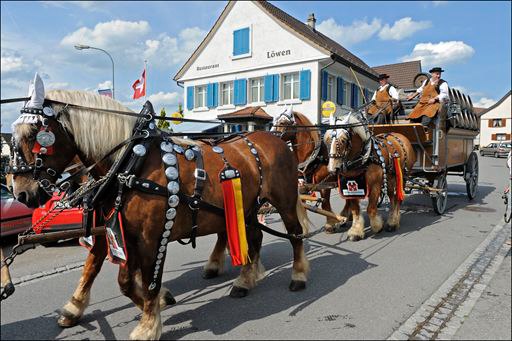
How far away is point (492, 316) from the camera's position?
330cm

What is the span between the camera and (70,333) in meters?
3.04

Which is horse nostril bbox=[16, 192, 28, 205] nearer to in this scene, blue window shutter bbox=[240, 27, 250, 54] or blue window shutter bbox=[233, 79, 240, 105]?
blue window shutter bbox=[233, 79, 240, 105]

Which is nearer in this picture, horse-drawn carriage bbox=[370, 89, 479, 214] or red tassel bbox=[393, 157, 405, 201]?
red tassel bbox=[393, 157, 405, 201]

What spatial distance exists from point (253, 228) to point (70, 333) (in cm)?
197

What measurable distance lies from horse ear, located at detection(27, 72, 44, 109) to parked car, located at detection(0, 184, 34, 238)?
436 cm

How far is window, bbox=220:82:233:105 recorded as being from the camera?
20.9 meters

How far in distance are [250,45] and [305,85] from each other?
4361 millimetres

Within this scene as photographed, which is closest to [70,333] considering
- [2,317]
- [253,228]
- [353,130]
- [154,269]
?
[2,317]

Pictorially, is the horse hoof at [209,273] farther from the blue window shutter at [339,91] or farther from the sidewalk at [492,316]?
the blue window shutter at [339,91]

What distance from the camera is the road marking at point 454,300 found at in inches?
121

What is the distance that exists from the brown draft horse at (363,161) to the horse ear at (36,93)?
4.09 m

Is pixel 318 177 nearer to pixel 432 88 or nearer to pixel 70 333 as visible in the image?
pixel 432 88

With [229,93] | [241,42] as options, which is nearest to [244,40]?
[241,42]

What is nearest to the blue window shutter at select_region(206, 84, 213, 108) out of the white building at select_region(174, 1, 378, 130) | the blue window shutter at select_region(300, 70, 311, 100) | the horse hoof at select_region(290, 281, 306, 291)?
the white building at select_region(174, 1, 378, 130)
